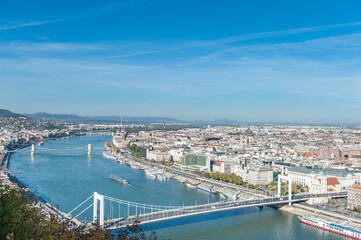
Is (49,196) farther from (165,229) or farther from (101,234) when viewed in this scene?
(101,234)

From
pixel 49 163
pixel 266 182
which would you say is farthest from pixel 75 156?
pixel 266 182

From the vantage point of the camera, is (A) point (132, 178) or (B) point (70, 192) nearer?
(B) point (70, 192)

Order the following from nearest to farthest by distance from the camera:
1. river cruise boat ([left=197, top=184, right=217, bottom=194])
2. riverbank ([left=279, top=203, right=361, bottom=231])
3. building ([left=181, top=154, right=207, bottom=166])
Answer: riverbank ([left=279, top=203, right=361, bottom=231]) → river cruise boat ([left=197, top=184, right=217, bottom=194]) → building ([left=181, top=154, right=207, bottom=166])

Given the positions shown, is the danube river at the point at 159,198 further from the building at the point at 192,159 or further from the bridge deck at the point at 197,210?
the building at the point at 192,159

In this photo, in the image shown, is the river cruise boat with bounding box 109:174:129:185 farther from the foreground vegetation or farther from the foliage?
the foreground vegetation

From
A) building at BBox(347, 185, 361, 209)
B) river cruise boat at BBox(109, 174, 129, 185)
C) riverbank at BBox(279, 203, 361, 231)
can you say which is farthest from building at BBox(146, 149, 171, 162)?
building at BBox(347, 185, 361, 209)

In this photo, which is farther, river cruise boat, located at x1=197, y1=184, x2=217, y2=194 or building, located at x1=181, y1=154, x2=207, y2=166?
building, located at x1=181, y1=154, x2=207, y2=166

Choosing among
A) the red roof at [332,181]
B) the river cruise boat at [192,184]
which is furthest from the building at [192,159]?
the red roof at [332,181]
